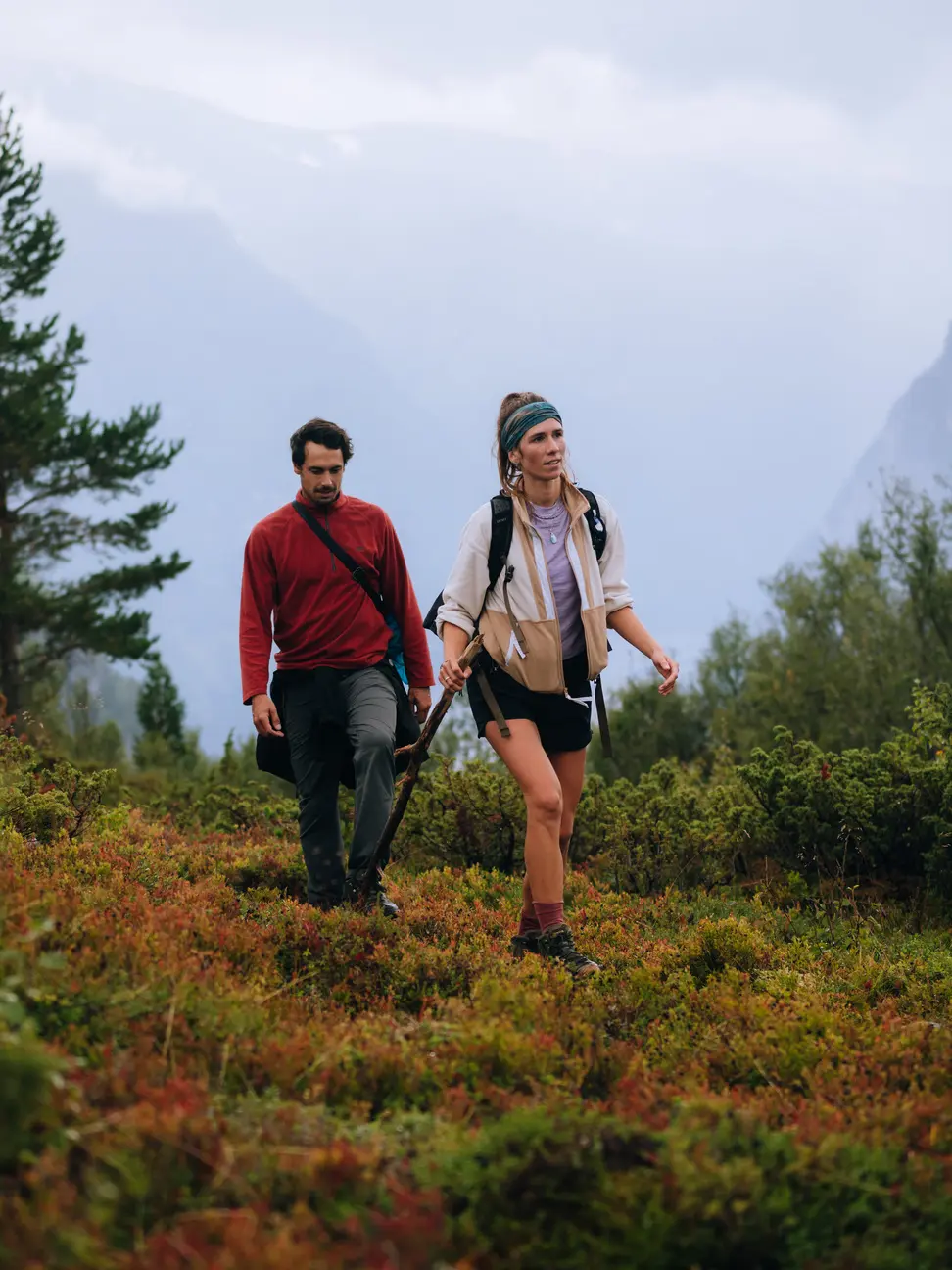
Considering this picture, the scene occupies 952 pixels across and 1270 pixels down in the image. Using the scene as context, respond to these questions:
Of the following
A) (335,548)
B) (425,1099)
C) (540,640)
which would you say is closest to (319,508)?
(335,548)

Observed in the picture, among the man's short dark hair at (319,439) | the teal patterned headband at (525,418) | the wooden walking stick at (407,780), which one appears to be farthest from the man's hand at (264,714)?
the teal patterned headband at (525,418)

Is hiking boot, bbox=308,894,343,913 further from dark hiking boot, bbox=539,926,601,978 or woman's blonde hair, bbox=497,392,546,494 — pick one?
woman's blonde hair, bbox=497,392,546,494

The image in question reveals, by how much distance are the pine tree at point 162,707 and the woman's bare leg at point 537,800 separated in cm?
2688

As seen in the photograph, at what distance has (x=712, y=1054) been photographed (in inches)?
192

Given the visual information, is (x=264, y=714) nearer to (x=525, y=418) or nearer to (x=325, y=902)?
(x=325, y=902)

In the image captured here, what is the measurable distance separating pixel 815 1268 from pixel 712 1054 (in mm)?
1832

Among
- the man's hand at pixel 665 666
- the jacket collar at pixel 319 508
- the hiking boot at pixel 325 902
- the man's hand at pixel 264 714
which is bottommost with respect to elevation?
the hiking boot at pixel 325 902

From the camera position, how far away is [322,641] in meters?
7.11

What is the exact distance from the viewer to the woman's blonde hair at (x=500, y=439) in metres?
6.37

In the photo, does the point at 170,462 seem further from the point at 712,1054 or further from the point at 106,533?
the point at 712,1054

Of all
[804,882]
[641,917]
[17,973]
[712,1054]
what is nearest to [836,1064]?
[712,1054]

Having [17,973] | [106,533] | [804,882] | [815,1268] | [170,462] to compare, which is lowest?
[815,1268]

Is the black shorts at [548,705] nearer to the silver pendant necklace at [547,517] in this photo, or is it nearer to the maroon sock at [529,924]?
the silver pendant necklace at [547,517]

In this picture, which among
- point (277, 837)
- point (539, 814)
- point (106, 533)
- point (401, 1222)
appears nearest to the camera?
point (401, 1222)
